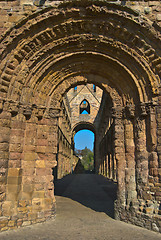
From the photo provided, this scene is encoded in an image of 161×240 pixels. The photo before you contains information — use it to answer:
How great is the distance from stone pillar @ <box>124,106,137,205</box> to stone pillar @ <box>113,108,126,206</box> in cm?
13

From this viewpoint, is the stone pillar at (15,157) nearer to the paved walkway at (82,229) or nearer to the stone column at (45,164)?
the stone column at (45,164)

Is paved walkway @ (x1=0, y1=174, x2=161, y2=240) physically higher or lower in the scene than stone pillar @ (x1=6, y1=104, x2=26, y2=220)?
lower

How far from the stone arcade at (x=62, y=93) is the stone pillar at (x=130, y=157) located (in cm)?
3

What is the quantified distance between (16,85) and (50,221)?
3943 millimetres

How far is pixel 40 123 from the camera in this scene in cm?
617

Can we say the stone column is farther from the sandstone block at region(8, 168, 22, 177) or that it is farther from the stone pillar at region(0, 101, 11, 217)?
the stone pillar at region(0, 101, 11, 217)

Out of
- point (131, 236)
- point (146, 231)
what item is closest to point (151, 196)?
Result: point (146, 231)

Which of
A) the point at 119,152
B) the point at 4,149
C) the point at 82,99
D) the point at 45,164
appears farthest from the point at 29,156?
the point at 82,99

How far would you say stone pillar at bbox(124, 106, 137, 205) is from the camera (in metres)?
5.71

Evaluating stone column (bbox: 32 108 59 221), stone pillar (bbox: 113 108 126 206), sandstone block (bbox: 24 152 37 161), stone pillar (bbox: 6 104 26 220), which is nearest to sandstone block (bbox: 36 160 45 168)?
stone column (bbox: 32 108 59 221)

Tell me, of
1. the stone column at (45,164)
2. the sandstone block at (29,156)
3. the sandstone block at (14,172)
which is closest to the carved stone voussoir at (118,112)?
the stone column at (45,164)

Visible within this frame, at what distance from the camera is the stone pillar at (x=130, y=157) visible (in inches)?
225

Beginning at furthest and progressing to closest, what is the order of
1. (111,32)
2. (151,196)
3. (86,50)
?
(86,50), (111,32), (151,196)

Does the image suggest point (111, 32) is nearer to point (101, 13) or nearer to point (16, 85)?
point (101, 13)
